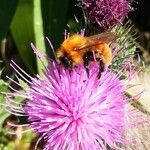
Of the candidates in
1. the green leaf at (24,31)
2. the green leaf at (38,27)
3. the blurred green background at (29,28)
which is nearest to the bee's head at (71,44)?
the blurred green background at (29,28)

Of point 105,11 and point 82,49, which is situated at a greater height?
point 105,11

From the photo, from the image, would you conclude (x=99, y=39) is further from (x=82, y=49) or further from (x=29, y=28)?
(x=29, y=28)

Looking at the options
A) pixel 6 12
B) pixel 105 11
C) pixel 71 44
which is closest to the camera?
pixel 71 44

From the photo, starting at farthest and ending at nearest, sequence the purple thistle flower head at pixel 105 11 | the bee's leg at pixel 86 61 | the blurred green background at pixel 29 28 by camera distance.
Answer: the blurred green background at pixel 29 28 < the purple thistle flower head at pixel 105 11 < the bee's leg at pixel 86 61

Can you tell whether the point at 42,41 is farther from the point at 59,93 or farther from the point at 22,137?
the point at 59,93

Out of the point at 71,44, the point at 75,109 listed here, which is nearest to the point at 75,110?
the point at 75,109

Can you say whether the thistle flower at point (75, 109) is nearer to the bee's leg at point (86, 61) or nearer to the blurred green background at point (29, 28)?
the bee's leg at point (86, 61)
